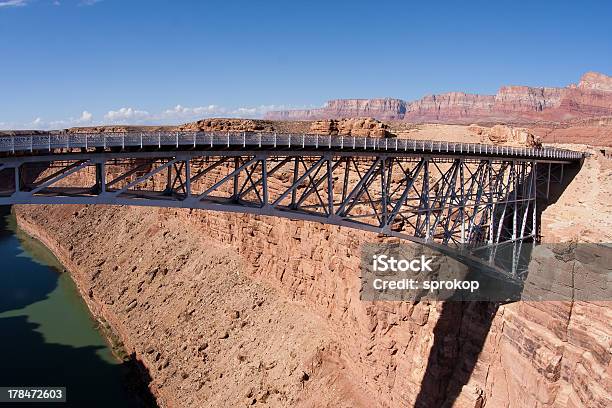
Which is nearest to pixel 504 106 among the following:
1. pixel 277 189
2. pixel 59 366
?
pixel 277 189

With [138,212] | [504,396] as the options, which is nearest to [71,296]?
[138,212]

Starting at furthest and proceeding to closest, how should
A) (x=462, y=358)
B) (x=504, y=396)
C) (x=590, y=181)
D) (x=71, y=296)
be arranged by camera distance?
(x=71, y=296) < (x=590, y=181) < (x=462, y=358) < (x=504, y=396)

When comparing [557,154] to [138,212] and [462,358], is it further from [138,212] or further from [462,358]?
[138,212]

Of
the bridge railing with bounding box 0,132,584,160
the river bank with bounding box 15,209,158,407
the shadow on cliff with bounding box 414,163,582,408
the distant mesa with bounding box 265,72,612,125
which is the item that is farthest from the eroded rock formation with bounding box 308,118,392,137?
the distant mesa with bounding box 265,72,612,125

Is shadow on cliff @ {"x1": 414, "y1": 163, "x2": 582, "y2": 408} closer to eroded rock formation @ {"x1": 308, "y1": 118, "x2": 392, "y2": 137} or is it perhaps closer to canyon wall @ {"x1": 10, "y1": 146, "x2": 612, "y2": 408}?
canyon wall @ {"x1": 10, "y1": 146, "x2": 612, "y2": 408}

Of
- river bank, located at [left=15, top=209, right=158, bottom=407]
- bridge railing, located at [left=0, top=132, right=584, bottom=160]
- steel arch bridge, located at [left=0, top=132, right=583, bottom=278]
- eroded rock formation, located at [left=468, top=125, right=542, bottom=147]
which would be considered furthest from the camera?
eroded rock formation, located at [left=468, top=125, right=542, bottom=147]

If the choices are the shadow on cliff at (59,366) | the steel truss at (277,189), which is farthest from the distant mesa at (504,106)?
the shadow on cliff at (59,366)
